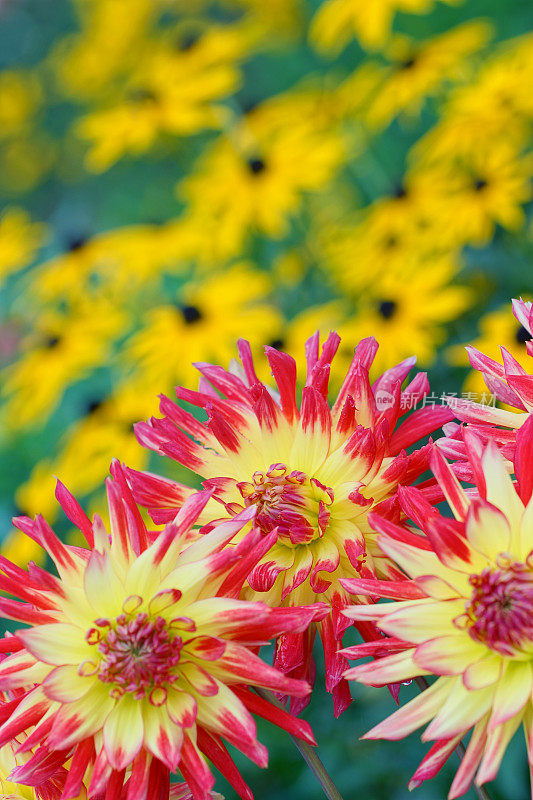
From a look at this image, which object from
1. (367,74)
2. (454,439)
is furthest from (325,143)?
(454,439)

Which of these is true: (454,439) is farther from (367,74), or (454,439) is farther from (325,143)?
(367,74)

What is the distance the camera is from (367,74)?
1.34 metres

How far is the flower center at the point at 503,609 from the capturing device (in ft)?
0.94

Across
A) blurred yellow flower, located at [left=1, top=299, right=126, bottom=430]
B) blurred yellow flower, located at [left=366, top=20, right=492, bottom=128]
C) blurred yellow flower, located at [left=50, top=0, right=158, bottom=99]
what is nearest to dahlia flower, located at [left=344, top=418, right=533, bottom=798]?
blurred yellow flower, located at [left=1, top=299, right=126, bottom=430]

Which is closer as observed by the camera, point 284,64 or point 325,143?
point 325,143

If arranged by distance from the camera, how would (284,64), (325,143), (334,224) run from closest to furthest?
1. (325,143)
2. (334,224)
3. (284,64)

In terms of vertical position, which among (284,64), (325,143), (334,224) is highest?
(284,64)

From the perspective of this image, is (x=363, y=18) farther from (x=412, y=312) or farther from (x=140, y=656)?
(x=140, y=656)

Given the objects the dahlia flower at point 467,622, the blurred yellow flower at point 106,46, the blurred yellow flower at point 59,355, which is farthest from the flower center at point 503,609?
the blurred yellow flower at point 106,46

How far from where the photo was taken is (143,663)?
310 mm

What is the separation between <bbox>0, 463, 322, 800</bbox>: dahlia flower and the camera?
1.00 feet

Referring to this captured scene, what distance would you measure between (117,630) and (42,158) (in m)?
2.22

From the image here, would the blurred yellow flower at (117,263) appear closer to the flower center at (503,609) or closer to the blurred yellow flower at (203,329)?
→ the blurred yellow flower at (203,329)

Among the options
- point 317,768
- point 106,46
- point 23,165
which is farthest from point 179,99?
point 317,768
